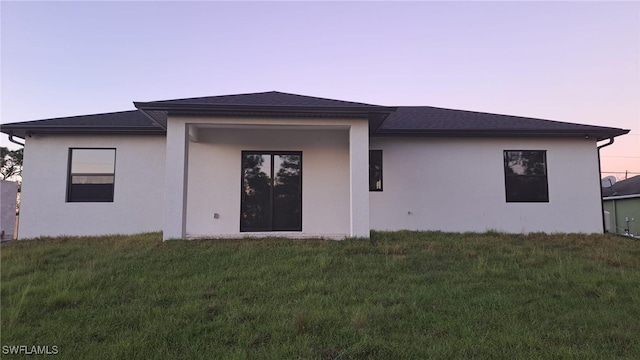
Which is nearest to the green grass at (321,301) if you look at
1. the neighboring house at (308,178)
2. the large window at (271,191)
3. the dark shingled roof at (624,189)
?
the large window at (271,191)

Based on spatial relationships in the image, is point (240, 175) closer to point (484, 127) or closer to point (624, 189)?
point (484, 127)

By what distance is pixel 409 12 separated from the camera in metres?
10.9

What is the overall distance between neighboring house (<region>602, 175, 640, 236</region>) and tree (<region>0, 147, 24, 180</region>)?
3047 cm

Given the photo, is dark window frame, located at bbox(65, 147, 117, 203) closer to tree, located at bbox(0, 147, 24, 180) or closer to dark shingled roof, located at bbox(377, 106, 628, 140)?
dark shingled roof, located at bbox(377, 106, 628, 140)

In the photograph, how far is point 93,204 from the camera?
970 centimetres

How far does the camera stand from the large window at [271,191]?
378 inches

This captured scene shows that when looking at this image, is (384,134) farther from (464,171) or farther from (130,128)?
(130,128)

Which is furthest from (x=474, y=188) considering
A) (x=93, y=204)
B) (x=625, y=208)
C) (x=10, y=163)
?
(x=10, y=163)

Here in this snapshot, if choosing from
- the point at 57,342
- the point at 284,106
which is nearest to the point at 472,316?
the point at 57,342

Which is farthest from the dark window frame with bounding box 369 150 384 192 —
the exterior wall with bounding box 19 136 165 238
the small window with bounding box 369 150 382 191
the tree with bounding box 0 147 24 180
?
the tree with bounding box 0 147 24 180

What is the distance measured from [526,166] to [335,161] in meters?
5.14

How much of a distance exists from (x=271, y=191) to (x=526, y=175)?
6782 millimetres

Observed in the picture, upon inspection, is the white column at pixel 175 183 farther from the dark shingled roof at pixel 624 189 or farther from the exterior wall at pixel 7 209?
the dark shingled roof at pixel 624 189

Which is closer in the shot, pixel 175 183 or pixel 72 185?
pixel 175 183
